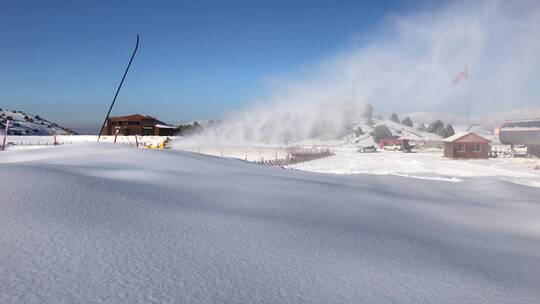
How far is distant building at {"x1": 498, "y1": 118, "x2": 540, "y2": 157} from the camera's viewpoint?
48.3m

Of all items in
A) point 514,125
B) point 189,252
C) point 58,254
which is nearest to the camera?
point 58,254

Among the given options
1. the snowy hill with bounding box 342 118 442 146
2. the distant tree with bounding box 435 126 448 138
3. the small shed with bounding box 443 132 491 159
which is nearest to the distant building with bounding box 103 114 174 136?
the snowy hill with bounding box 342 118 442 146

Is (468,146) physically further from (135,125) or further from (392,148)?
(135,125)

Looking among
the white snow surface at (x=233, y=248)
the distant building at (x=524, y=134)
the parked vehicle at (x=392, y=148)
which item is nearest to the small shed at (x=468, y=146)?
the distant building at (x=524, y=134)

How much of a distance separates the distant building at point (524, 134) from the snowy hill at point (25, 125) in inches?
2927

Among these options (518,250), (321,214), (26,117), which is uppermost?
(26,117)

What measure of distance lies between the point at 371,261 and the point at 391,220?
2.21 meters

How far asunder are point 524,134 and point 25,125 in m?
83.5

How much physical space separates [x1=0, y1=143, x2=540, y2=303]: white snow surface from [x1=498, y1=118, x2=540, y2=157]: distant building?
49878mm

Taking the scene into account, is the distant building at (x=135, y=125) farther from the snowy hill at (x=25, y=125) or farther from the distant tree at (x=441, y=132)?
the distant tree at (x=441, y=132)

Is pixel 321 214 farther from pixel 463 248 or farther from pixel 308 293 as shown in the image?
pixel 308 293

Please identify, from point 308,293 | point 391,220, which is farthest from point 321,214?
point 308,293

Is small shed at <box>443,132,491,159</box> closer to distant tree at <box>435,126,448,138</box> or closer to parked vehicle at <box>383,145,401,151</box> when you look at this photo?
parked vehicle at <box>383,145,401,151</box>

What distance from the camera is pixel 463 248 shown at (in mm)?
4477
